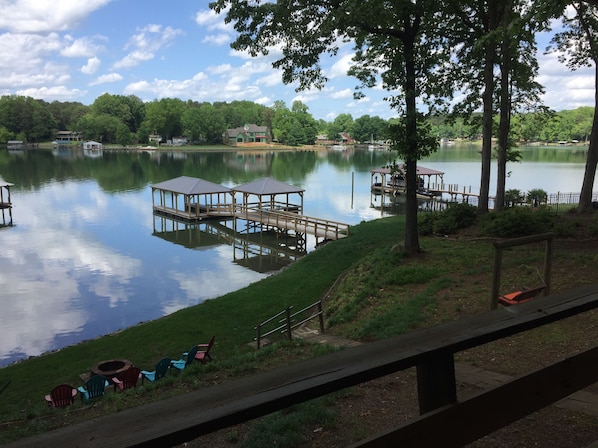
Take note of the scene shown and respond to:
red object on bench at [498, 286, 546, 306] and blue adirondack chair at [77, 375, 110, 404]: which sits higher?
red object on bench at [498, 286, 546, 306]

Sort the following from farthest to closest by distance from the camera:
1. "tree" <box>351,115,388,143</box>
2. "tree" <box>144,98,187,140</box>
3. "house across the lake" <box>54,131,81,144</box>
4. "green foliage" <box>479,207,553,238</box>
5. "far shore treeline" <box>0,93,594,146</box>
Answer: "tree" <box>351,115,388,143</box>
"house across the lake" <box>54,131,81,144</box>
"tree" <box>144,98,187,140</box>
"far shore treeline" <box>0,93,594,146</box>
"green foliage" <box>479,207,553,238</box>

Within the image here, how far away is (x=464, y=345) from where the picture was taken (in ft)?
5.26

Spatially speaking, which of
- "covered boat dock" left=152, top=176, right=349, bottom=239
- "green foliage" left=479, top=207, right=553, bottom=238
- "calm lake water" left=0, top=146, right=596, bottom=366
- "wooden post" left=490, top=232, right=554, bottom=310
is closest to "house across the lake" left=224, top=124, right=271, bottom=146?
"calm lake water" left=0, top=146, right=596, bottom=366

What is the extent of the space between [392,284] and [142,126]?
131 meters

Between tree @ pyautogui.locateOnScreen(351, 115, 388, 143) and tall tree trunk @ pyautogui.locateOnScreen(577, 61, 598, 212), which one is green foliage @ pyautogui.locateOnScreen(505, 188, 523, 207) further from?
tree @ pyautogui.locateOnScreen(351, 115, 388, 143)

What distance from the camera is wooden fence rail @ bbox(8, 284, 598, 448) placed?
1.18m

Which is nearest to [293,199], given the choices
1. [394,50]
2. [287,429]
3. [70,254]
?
[70,254]

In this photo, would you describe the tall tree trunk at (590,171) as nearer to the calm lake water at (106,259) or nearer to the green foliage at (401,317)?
the green foliage at (401,317)

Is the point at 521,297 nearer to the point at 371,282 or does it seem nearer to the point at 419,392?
the point at 371,282

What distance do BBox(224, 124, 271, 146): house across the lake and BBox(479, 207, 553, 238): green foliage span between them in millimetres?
128529

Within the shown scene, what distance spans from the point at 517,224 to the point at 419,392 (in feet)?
52.0

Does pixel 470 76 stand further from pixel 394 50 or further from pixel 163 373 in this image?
pixel 163 373

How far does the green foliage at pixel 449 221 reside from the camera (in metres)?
19.0

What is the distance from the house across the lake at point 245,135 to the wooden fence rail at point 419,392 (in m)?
142
